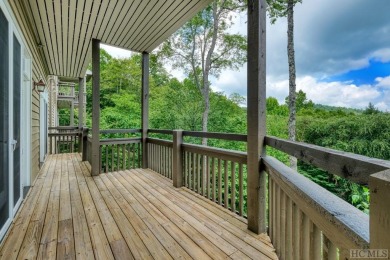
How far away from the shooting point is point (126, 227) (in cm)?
216

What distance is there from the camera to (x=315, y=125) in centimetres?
980

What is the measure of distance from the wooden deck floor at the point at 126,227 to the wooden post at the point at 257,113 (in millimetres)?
251

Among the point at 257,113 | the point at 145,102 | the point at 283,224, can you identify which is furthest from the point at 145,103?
the point at 283,224

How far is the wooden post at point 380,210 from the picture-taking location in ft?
1.67

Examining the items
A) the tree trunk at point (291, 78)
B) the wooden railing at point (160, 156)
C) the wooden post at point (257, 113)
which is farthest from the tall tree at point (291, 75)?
the wooden post at point (257, 113)

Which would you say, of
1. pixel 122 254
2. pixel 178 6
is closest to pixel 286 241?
pixel 122 254

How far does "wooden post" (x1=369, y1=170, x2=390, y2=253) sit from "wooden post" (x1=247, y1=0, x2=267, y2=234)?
4.67 feet

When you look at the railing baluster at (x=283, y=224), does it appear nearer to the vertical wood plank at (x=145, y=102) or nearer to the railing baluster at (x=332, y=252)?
the railing baluster at (x=332, y=252)

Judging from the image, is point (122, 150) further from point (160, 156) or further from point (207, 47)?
point (207, 47)

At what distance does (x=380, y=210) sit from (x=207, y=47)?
11.9 metres

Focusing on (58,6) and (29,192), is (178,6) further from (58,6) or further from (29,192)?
(29,192)

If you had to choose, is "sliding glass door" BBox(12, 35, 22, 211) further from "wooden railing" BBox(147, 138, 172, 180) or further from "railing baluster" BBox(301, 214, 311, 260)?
"railing baluster" BBox(301, 214, 311, 260)

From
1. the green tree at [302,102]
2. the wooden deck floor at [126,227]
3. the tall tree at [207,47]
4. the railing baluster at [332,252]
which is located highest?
the tall tree at [207,47]

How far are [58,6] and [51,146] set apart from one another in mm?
6381
